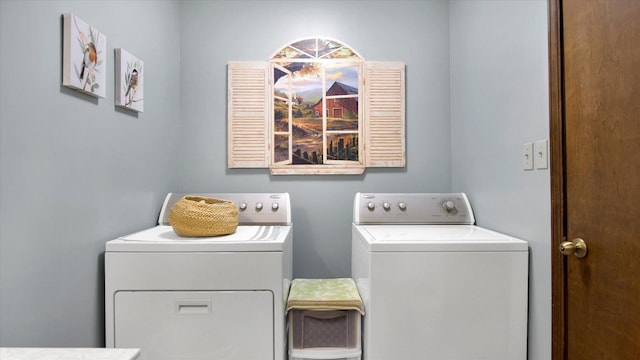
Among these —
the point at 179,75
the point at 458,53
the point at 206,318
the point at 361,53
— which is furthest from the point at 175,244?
the point at 458,53

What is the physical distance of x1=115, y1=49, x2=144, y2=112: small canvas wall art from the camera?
1600mm

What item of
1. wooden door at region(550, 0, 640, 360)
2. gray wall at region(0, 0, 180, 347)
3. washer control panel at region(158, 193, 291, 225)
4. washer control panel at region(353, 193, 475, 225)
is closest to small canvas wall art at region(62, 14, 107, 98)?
gray wall at region(0, 0, 180, 347)

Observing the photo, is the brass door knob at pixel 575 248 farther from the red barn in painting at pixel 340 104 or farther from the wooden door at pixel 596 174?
the red barn in painting at pixel 340 104

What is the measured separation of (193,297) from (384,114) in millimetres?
1549

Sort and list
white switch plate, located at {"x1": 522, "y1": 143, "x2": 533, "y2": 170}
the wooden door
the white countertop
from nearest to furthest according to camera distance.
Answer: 1. the white countertop
2. the wooden door
3. white switch plate, located at {"x1": 522, "y1": 143, "x2": 533, "y2": 170}

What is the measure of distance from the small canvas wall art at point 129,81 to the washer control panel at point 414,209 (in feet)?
4.21

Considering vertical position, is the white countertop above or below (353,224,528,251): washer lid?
below

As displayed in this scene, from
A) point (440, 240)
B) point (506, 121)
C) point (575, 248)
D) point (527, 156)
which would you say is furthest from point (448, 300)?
point (506, 121)

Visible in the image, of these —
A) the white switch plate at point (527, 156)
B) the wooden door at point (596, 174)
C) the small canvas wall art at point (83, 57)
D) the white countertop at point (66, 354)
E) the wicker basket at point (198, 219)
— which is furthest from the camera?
the wicker basket at point (198, 219)

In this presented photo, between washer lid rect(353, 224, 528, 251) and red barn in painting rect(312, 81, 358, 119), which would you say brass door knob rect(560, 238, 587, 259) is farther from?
red barn in painting rect(312, 81, 358, 119)

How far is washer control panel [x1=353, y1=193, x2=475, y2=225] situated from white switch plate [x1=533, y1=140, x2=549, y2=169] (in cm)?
68

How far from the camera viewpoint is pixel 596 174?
3.56 ft

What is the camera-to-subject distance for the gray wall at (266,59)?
7.56ft

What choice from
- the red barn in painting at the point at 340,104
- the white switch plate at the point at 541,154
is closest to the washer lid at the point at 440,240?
the white switch plate at the point at 541,154
